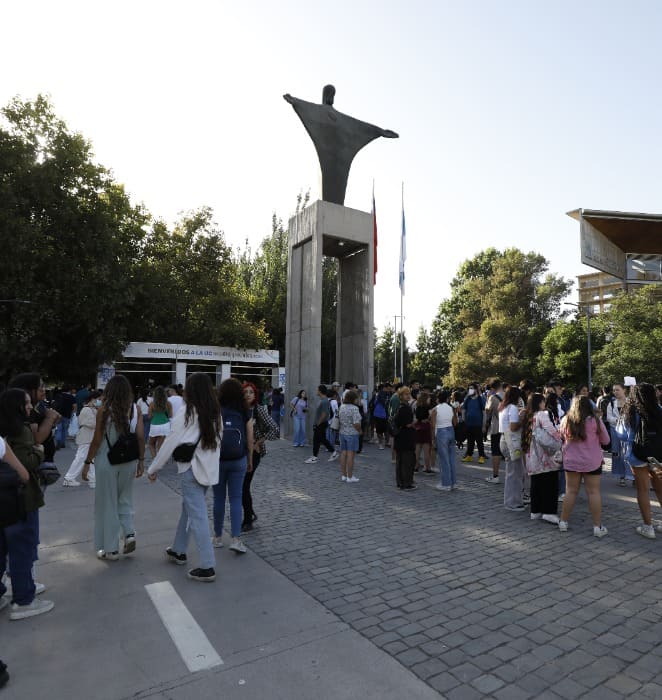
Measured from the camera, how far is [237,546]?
205 inches

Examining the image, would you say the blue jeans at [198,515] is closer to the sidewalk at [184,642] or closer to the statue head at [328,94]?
the sidewalk at [184,642]

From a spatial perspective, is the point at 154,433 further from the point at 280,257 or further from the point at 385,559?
the point at 280,257

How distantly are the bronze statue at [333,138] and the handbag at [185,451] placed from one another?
1319 centimetres

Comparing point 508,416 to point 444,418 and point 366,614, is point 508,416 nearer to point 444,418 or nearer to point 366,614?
point 444,418

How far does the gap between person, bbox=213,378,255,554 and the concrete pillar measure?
381 inches

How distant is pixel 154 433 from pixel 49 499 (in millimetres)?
2840

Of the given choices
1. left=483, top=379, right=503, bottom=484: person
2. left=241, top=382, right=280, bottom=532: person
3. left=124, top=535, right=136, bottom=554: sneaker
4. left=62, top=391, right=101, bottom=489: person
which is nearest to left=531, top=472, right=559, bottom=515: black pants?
left=483, top=379, right=503, bottom=484: person

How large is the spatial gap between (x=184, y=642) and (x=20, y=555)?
146 cm

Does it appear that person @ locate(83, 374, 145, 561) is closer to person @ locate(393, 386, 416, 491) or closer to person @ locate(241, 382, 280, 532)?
person @ locate(241, 382, 280, 532)

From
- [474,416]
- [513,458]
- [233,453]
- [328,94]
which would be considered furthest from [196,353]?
[233,453]

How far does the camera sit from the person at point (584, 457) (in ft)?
19.6

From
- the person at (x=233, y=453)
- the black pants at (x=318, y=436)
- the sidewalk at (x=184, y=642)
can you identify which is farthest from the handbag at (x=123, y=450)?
the black pants at (x=318, y=436)

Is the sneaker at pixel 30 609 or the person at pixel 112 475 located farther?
the person at pixel 112 475

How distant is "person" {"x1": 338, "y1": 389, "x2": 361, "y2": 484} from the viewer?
9156 mm
